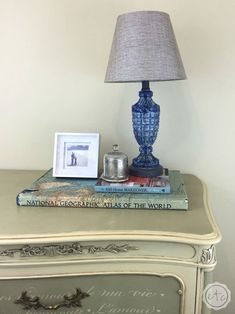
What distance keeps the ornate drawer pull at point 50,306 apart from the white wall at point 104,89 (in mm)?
599

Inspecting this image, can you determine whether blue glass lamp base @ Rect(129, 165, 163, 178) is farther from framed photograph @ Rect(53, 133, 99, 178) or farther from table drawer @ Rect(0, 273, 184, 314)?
table drawer @ Rect(0, 273, 184, 314)

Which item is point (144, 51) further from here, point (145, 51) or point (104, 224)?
point (104, 224)

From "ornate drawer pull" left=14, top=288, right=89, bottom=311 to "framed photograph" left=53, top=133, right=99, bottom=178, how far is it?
0.40m

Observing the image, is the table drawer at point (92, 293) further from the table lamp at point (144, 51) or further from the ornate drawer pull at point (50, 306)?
the table lamp at point (144, 51)

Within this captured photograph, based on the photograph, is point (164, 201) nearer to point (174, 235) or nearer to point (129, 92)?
point (174, 235)

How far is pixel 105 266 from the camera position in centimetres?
81

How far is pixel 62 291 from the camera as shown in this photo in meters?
0.81

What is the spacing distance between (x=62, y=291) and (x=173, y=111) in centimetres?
74

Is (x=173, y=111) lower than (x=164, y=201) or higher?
higher

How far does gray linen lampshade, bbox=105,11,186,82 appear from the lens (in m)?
0.91

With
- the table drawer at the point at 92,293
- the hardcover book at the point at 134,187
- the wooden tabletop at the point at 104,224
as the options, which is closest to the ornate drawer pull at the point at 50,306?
the table drawer at the point at 92,293

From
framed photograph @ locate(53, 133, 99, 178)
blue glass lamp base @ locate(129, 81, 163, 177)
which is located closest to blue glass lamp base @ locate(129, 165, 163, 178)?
blue glass lamp base @ locate(129, 81, 163, 177)

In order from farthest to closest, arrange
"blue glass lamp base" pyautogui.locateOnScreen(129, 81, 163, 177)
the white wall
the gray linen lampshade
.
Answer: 1. the white wall
2. "blue glass lamp base" pyautogui.locateOnScreen(129, 81, 163, 177)
3. the gray linen lampshade

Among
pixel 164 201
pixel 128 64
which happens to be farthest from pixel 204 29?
pixel 164 201
